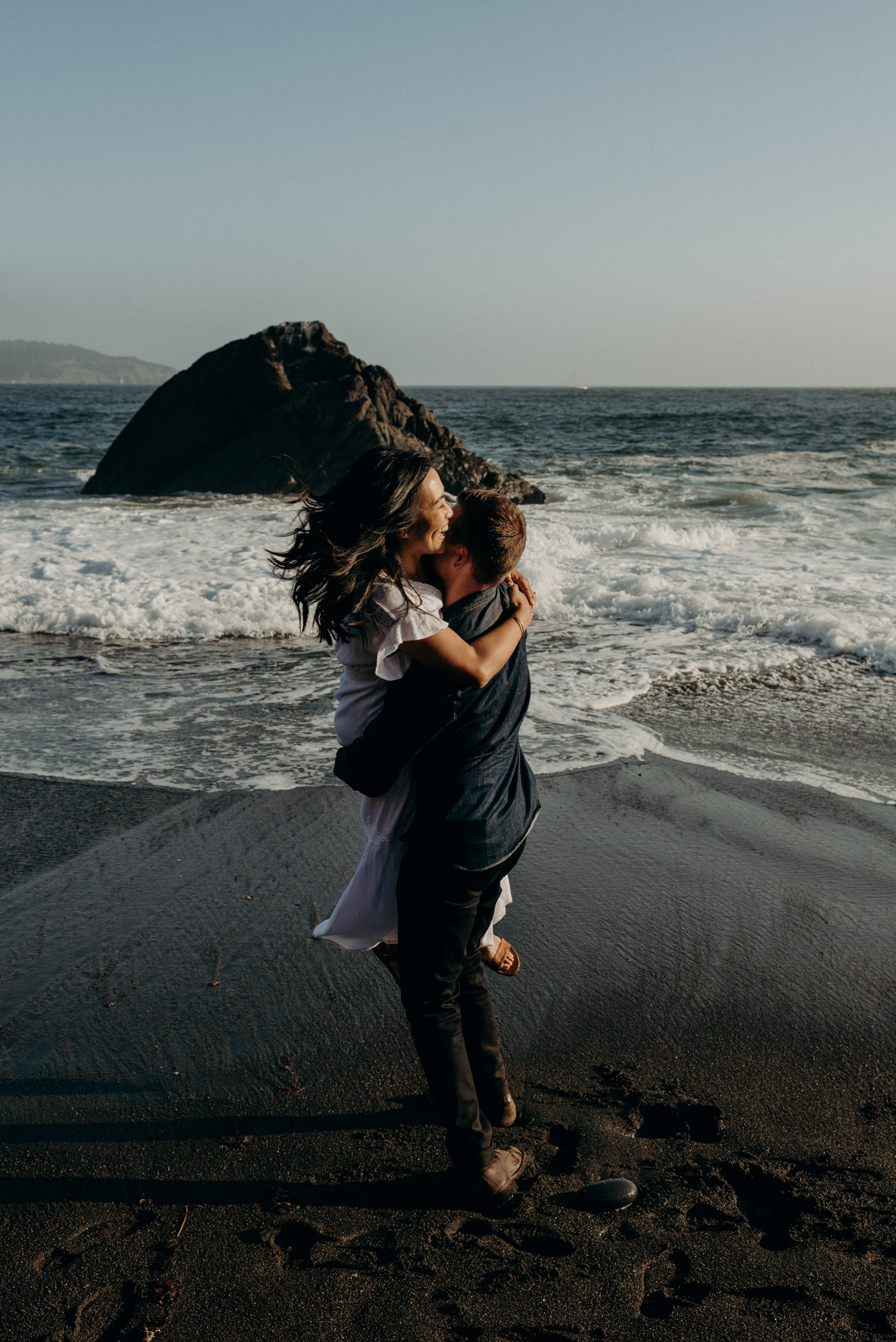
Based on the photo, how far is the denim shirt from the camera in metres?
1.97

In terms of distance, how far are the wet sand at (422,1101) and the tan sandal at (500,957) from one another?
0.36 metres

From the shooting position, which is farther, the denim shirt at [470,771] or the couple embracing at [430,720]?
the denim shirt at [470,771]

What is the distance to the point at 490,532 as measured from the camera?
189 centimetres

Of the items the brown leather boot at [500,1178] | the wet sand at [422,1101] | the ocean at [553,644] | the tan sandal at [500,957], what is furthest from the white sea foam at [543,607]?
the brown leather boot at [500,1178]

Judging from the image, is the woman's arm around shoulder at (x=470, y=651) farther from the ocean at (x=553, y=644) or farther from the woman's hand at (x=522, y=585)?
the ocean at (x=553, y=644)

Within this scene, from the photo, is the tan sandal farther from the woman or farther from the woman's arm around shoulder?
the woman's arm around shoulder

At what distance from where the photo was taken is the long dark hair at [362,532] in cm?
184

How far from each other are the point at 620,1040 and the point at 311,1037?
2.92ft

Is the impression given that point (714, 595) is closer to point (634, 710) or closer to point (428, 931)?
point (634, 710)

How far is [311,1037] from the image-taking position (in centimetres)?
260

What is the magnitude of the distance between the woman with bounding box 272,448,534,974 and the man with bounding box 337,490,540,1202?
0.05m

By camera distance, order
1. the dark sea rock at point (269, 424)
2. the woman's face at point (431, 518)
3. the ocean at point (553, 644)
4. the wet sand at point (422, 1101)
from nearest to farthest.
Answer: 1. the wet sand at point (422, 1101)
2. the woman's face at point (431, 518)
3. the ocean at point (553, 644)
4. the dark sea rock at point (269, 424)

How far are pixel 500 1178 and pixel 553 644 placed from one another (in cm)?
530

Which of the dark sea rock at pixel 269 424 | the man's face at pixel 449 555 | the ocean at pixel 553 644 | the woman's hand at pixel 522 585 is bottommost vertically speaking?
the ocean at pixel 553 644
